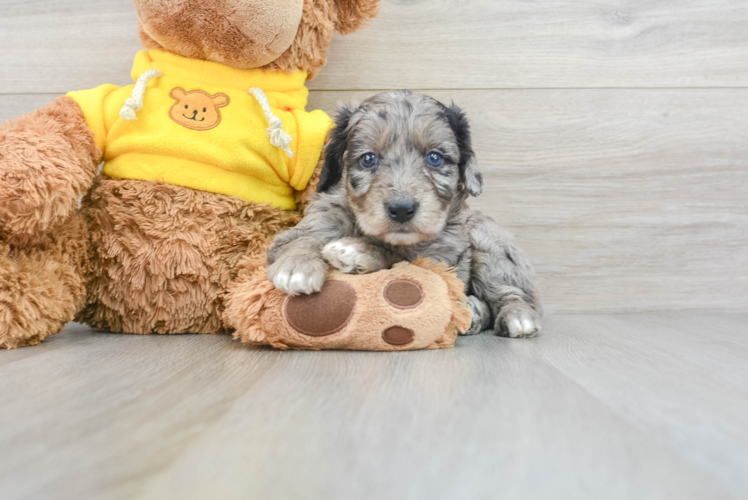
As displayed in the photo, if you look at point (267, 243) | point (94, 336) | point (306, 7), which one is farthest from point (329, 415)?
point (306, 7)

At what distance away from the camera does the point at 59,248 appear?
157cm

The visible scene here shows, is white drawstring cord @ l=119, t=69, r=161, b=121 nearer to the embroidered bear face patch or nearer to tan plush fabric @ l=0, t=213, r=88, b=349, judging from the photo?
the embroidered bear face patch

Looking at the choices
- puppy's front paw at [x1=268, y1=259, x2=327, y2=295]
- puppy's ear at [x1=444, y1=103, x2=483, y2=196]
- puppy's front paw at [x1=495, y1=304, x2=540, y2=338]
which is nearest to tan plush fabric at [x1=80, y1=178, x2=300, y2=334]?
puppy's front paw at [x1=268, y1=259, x2=327, y2=295]

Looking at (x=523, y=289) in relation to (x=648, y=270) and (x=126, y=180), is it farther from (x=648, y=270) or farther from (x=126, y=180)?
(x=126, y=180)

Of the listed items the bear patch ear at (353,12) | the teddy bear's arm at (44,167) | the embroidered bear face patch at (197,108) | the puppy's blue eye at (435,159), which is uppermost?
the bear patch ear at (353,12)

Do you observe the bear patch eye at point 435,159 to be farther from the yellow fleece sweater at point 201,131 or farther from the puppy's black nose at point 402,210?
the yellow fleece sweater at point 201,131

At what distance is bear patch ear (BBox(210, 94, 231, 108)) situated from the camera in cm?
167

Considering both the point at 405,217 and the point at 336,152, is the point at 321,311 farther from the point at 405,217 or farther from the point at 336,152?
the point at 336,152

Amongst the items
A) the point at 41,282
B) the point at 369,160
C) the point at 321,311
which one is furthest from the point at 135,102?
the point at 321,311

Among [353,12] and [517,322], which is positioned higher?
[353,12]

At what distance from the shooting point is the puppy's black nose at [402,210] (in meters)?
1.39

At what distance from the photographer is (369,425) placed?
0.83 meters

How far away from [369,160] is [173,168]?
0.62 metres

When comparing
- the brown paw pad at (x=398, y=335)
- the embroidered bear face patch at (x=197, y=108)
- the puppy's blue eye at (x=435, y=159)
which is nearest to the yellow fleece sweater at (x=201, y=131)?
the embroidered bear face patch at (x=197, y=108)
